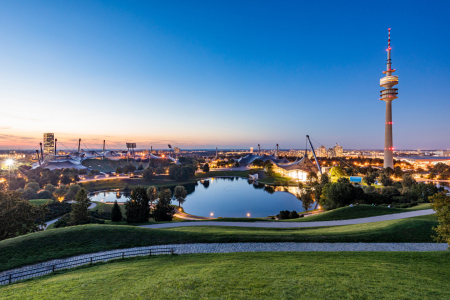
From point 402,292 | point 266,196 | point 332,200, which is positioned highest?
point 402,292

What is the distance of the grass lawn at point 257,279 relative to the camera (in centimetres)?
516

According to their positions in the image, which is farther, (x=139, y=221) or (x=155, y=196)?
(x=155, y=196)

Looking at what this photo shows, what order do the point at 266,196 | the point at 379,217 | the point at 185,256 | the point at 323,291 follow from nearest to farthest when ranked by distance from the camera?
1. the point at 323,291
2. the point at 185,256
3. the point at 379,217
4. the point at 266,196

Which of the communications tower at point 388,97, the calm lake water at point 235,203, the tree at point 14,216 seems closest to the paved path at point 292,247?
the tree at point 14,216

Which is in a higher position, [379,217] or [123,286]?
[123,286]

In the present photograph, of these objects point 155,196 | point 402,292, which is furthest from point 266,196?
point 402,292

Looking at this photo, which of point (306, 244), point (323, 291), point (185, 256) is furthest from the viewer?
point (306, 244)

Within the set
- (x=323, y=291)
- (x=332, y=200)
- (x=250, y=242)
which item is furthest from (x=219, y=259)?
(x=332, y=200)

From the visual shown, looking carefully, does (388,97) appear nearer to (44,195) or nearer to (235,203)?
(235,203)

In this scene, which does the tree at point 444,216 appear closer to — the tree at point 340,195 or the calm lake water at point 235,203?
the tree at point 340,195

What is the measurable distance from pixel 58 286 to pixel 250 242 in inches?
312

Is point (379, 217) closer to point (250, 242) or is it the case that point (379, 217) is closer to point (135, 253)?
point (250, 242)

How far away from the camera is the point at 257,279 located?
19.3 ft

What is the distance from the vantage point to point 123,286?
595cm
